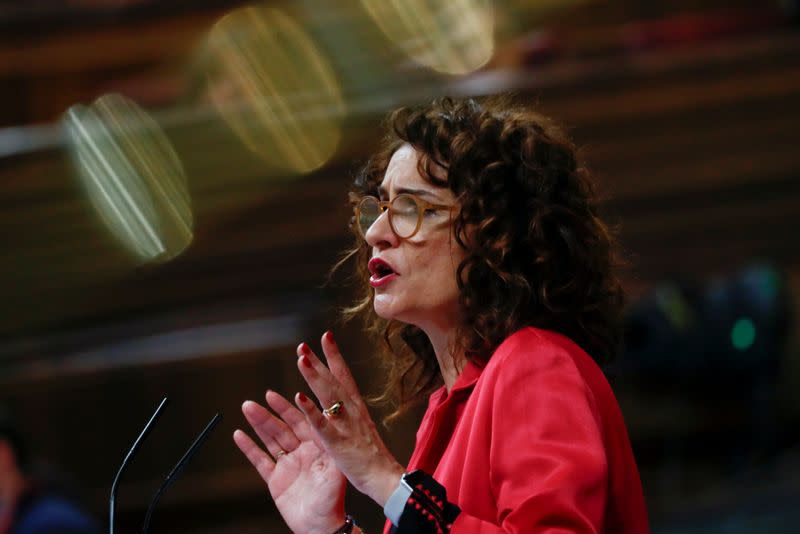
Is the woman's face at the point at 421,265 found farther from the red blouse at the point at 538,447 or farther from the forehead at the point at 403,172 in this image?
the red blouse at the point at 538,447

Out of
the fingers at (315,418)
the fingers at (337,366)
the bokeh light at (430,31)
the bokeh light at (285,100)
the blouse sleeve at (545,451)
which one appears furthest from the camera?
the bokeh light at (430,31)

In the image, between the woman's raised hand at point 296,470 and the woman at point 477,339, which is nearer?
the woman at point 477,339

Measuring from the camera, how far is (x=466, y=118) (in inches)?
→ 59.3

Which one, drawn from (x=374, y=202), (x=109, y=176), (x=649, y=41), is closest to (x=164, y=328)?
(x=109, y=176)

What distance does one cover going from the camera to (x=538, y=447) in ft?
4.08

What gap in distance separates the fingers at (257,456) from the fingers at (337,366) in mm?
187

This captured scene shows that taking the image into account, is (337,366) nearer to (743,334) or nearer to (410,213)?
(410,213)

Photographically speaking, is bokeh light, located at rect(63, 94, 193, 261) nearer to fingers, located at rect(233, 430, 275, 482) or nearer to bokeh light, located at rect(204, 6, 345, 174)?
bokeh light, located at rect(204, 6, 345, 174)

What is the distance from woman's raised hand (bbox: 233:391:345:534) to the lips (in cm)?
21

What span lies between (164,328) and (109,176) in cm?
88

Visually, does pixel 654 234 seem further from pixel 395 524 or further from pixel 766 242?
pixel 395 524

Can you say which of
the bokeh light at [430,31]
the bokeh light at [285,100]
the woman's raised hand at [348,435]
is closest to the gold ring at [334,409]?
the woman's raised hand at [348,435]

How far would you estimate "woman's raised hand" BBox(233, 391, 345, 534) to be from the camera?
1.49 metres

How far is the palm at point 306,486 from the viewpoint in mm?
1487
